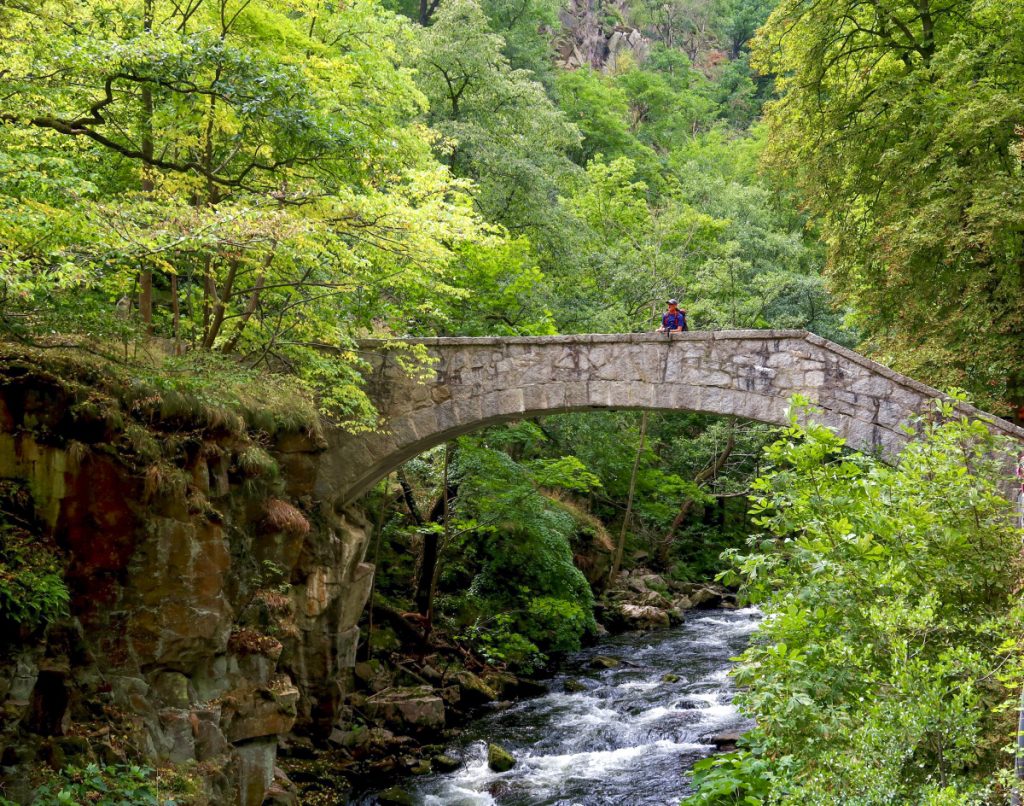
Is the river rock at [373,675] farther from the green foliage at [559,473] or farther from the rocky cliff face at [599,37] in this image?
the rocky cliff face at [599,37]

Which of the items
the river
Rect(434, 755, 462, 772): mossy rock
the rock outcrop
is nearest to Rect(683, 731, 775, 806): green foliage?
the river

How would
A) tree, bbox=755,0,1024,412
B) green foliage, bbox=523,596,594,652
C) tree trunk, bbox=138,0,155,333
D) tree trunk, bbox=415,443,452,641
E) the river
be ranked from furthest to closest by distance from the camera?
green foliage, bbox=523,596,594,652, tree trunk, bbox=415,443,452,641, tree, bbox=755,0,1024,412, the river, tree trunk, bbox=138,0,155,333

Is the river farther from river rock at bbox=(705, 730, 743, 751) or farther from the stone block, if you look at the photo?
the stone block

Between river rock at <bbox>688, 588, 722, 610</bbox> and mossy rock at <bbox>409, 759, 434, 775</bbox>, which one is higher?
mossy rock at <bbox>409, 759, 434, 775</bbox>

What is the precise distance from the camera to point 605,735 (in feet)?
32.1

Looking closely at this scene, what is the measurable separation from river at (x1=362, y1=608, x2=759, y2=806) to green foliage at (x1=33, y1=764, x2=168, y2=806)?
3.42 metres

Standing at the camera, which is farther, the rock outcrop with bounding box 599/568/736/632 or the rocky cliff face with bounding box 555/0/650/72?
the rocky cliff face with bounding box 555/0/650/72

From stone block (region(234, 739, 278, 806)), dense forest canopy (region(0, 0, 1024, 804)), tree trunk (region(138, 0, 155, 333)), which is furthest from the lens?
tree trunk (region(138, 0, 155, 333))

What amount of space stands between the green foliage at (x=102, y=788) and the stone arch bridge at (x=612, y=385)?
468 cm

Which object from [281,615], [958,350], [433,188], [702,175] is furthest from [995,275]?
[702,175]

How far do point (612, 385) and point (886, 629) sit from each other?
229 inches

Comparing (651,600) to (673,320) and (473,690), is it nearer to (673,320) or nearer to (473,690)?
(473,690)

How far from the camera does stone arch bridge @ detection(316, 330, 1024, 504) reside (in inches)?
339

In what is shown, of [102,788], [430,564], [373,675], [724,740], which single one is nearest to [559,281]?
[430,564]
